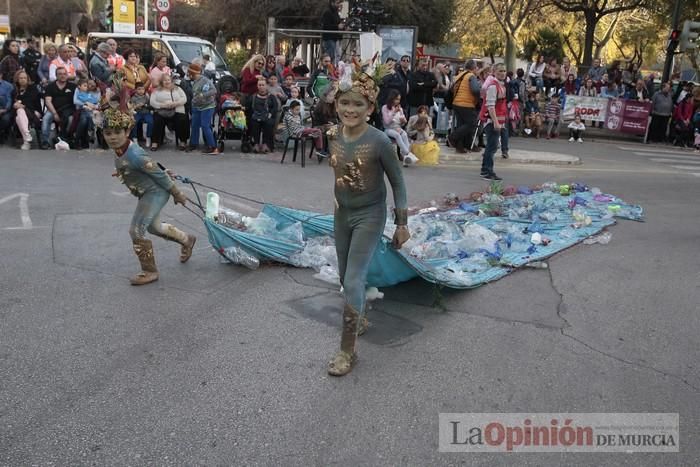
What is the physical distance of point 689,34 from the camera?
19.2m

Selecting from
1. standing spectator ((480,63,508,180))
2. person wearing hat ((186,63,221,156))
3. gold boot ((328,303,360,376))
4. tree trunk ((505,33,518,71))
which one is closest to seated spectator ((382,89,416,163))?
standing spectator ((480,63,508,180))

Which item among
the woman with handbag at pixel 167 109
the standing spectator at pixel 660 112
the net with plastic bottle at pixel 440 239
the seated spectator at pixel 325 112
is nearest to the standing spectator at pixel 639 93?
the standing spectator at pixel 660 112

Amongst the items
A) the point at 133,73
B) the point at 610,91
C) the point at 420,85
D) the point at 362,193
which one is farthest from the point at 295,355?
the point at 610,91

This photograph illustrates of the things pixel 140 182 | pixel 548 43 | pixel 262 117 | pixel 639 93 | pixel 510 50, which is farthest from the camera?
pixel 548 43

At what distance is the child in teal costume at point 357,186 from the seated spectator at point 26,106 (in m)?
10.5

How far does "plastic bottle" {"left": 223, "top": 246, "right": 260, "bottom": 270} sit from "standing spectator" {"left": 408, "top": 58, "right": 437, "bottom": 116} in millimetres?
10098

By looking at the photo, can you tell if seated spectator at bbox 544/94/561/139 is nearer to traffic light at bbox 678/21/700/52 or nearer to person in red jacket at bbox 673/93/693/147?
person in red jacket at bbox 673/93/693/147

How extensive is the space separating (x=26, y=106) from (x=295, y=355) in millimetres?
10842

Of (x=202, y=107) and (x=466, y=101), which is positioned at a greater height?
(x=466, y=101)

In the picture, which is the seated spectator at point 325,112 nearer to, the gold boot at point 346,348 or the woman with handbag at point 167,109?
the woman with handbag at point 167,109

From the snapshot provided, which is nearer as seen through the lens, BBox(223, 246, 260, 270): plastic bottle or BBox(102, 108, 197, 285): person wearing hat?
BBox(102, 108, 197, 285): person wearing hat

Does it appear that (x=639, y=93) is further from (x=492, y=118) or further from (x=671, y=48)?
(x=492, y=118)

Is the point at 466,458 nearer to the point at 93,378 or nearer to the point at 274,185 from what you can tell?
the point at 93,378

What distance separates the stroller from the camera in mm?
13469
